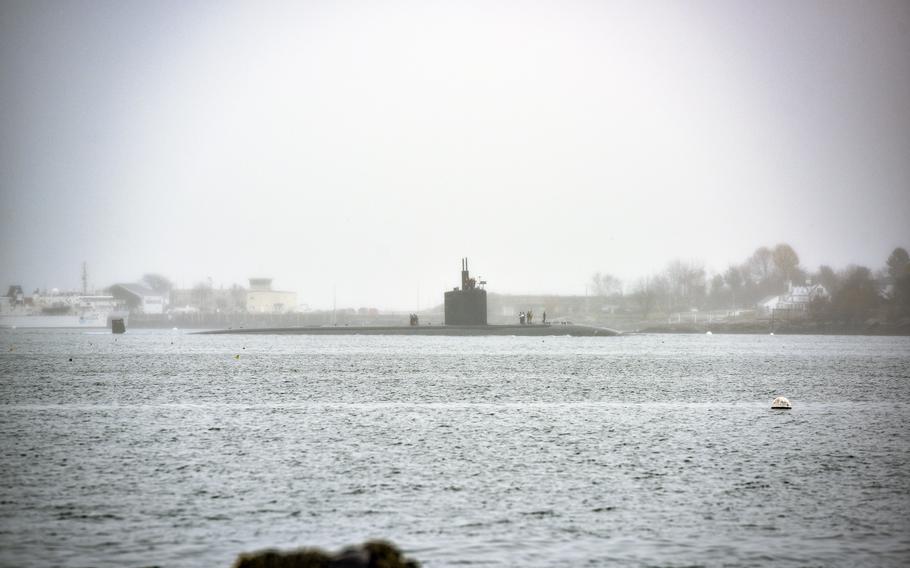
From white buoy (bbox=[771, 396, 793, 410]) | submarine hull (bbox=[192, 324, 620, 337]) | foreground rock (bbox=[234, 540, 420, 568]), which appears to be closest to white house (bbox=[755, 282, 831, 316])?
submarine hull (bbox=[192, 324, 620, 337])

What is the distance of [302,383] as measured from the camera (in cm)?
4312

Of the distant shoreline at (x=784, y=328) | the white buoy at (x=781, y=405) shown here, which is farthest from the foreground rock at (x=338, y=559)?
the distant shoreline at (x=784, y=328)

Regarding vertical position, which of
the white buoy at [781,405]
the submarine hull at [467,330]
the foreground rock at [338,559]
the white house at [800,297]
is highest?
the white house at [800,297]

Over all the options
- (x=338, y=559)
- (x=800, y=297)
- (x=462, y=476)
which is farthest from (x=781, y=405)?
(x=800, y=297)

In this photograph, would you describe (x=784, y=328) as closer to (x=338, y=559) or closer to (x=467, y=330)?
(x=467, y=330)

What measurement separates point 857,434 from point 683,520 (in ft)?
41.6

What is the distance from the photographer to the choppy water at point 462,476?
12273 mm

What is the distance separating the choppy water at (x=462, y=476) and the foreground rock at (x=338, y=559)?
3514 mm

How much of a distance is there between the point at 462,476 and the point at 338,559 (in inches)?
386

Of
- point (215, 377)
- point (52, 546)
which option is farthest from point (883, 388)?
point (52, 546)

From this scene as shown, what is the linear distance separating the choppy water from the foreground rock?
3.51 metres

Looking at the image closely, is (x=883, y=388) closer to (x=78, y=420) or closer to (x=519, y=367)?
(x=519, y=367)

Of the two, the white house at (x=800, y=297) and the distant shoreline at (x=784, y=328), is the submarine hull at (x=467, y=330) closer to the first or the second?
the distant shoreline at (x=784, y=328)

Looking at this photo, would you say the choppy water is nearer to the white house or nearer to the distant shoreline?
the distant shoreline
